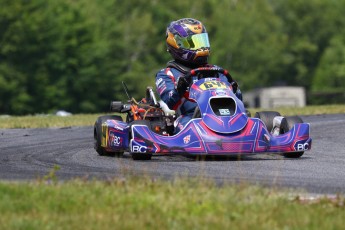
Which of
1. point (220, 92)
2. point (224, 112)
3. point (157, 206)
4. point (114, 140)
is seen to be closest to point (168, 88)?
point (114, 140)

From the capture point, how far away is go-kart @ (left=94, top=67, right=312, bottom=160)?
12883mm

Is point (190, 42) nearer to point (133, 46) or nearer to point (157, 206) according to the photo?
point (157, 206)

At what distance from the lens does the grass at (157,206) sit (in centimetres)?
766

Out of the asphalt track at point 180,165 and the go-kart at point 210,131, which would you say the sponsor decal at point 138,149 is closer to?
the go-kart at point 210,131

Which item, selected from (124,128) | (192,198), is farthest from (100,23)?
(192,198)

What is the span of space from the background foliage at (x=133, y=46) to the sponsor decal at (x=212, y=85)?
48235mm

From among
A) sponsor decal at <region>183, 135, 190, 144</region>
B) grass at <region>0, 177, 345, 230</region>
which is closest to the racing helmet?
sponsor decal at <region>183, 135, 190, 144</region>

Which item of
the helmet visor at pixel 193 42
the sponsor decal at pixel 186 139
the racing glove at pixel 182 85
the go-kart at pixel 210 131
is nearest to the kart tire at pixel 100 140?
the go-kart at pixel 210 131

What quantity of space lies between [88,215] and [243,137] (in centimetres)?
517

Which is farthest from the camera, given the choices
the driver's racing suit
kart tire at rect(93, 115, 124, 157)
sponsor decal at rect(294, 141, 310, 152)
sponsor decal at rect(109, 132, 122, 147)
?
kart tire at rect(93, 115, 124, 157)

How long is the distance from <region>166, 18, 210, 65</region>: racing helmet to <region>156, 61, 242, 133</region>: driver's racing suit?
17 cm

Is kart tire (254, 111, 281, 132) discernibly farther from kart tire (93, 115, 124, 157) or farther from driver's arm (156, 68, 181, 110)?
kart tire (93, 115, 124, 157)

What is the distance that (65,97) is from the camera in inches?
2970

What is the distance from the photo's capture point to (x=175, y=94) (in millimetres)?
14000
